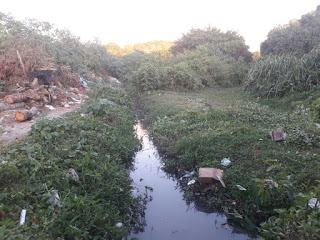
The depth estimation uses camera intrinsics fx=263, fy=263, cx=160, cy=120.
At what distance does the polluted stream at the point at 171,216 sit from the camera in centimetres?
327

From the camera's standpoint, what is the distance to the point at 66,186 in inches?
128

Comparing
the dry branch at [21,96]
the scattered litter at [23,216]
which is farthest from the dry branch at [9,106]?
the scattered litter at [23,216]

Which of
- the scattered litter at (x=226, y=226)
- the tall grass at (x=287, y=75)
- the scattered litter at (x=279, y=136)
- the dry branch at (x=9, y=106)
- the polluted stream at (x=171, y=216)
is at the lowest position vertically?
the polluted stream at (x=171, y=216)

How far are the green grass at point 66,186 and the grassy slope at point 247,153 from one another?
1137mm

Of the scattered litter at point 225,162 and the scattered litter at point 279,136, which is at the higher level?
the scattered litter at point 279,136

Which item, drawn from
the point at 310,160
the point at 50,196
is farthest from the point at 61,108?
the point at 310,160

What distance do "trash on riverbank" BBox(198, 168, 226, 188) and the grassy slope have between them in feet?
0.40

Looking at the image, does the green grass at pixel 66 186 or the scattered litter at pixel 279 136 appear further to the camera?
the scattered litter at pixel 279 136

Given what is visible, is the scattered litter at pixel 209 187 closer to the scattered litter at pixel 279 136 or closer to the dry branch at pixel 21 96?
the scattered litter at pixel 279 136

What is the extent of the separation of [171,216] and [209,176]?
81cm

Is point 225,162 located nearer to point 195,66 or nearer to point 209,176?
point 209,176

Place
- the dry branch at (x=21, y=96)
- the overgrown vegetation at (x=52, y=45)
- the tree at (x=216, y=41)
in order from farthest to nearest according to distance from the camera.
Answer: the tree at (x=216, y=41)
the overgrown vegetation at (x=52, y=45)
the dry branch at (x=21, y=96)

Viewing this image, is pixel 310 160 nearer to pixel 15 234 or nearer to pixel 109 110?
pixel 15 234

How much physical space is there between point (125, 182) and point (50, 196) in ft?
4.09
